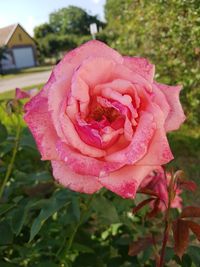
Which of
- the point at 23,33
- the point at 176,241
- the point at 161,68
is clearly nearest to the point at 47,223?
the point at 176,241

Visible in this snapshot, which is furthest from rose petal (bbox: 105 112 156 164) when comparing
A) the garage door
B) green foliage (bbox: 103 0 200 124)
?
the garage door

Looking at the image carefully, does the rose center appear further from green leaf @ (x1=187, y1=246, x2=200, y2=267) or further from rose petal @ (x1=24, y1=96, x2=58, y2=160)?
green leaf @ (x1=187, y1=246, x2=200, y2=267)

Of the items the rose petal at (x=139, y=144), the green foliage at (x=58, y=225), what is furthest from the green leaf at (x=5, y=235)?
the rose petal at (x=139, y=144)

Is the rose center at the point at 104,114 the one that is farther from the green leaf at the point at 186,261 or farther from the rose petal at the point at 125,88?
the green leaf at the point at 186,261

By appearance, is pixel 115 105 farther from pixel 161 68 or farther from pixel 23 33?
pixel 23 33

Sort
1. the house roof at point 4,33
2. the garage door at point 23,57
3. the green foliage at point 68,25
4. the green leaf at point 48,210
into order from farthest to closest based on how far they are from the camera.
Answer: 1. the green foliage at point 68,25
2. the garage door at point 23,57
3. the house roof at point 4,33
4. the green leaf at point 48,210
